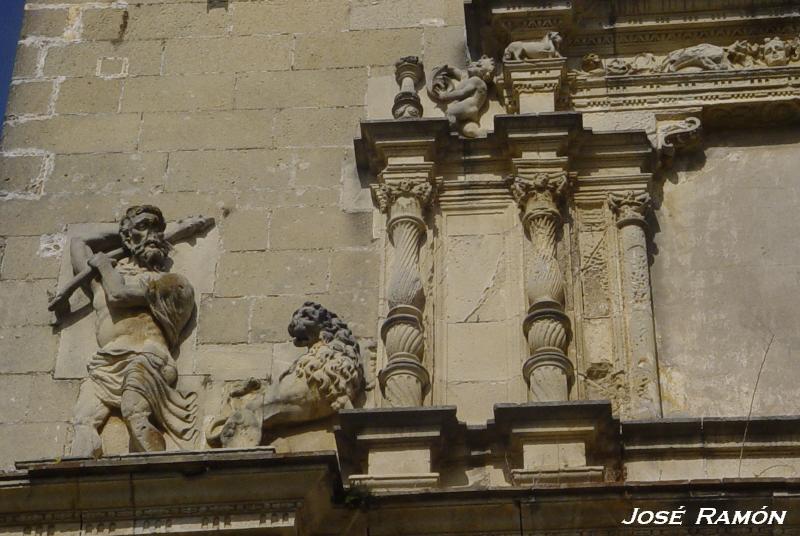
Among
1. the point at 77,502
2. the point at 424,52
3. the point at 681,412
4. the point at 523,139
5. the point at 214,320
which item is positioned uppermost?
the point at 424,52

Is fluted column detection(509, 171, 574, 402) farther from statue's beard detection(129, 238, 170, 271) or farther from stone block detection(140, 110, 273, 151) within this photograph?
statue's beard detection(129, 238, 170, 271)

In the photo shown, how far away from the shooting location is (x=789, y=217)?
33.6 feet

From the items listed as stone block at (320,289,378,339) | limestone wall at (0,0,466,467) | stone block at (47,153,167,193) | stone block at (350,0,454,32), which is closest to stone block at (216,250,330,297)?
limestone wall at (0,0,466,467)

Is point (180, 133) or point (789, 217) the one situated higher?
point (180, 133)

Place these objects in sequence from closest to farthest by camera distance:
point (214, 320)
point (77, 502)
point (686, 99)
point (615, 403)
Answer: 1. point (77, 502)
2. point (615, 403)
3. point (214, 320)
4. point (686, 99)

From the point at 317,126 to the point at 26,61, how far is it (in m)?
1.94

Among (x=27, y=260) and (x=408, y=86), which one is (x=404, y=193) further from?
(x=27, y=260)

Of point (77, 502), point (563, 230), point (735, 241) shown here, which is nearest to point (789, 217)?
point (735, 241)

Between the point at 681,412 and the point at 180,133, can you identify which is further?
the point at 180,133

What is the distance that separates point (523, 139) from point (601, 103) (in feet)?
2.33

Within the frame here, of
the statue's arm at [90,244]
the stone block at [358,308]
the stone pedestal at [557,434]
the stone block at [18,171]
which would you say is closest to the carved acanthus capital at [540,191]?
the stone block at [358,308]

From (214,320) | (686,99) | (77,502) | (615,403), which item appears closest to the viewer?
(77,502)

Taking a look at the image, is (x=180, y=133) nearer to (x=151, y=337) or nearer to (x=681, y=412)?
(x=151, y=337)

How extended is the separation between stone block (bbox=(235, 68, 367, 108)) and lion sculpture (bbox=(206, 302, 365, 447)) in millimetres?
2012
